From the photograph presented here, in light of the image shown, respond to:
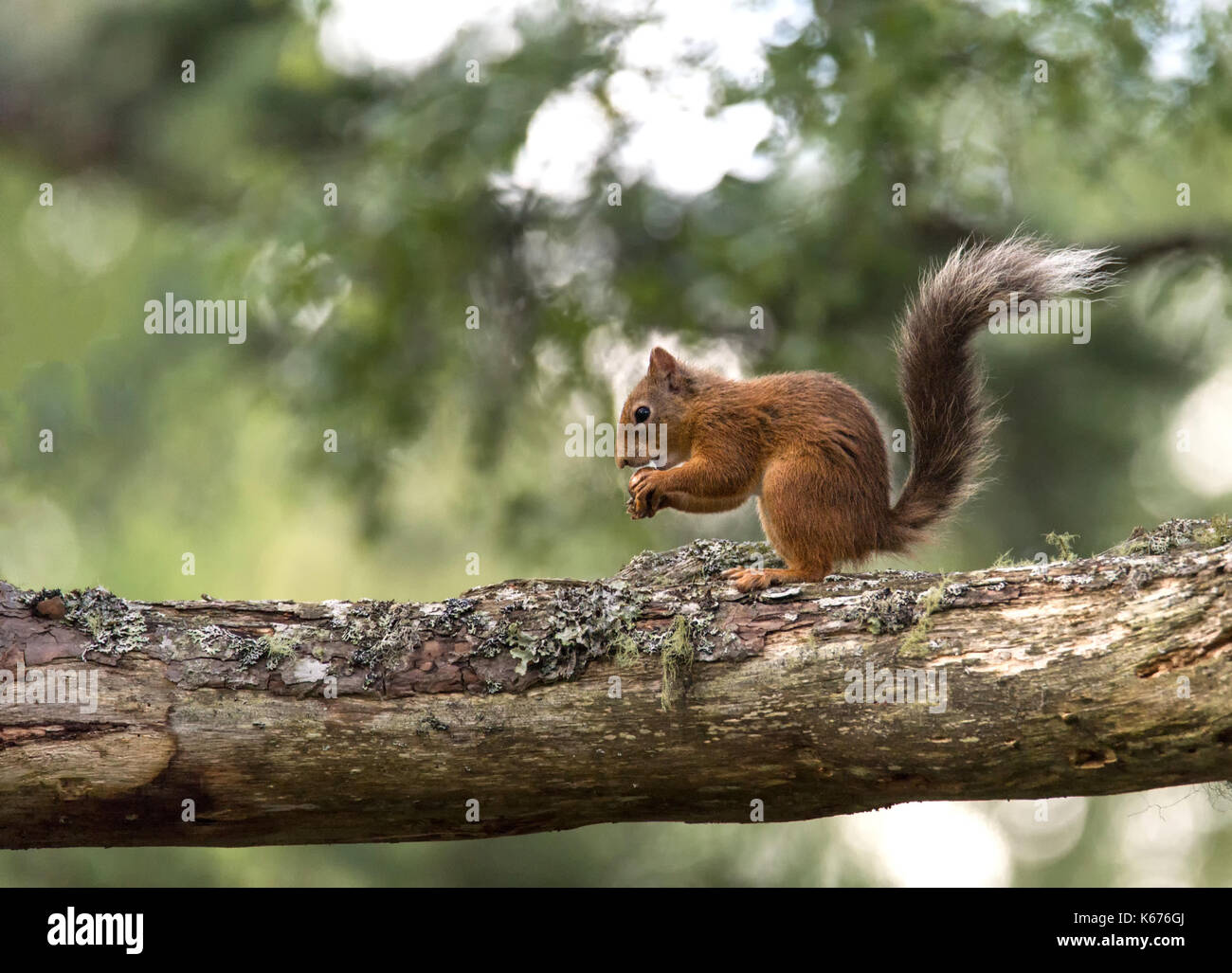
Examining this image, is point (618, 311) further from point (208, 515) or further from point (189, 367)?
point (208, 515)

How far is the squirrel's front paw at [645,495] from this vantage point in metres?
3.42

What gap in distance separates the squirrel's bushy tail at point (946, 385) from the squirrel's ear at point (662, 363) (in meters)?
0.78

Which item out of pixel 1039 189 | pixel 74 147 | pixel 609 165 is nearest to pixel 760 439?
pixel 609 165

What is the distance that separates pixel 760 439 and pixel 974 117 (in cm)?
246

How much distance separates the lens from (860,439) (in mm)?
3332

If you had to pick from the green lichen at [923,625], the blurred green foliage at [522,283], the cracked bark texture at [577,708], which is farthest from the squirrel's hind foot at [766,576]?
the blurred green foliage at [522,283]

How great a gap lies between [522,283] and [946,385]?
101 inches

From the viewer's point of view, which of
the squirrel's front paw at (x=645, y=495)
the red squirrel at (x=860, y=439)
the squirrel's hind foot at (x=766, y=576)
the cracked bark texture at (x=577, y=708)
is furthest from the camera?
the squirrel's front paw at (x=645, y=495)

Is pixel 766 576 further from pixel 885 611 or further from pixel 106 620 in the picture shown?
pixel 106 620

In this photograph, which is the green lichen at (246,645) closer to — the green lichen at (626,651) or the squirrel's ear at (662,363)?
the green lichen at (626,651)

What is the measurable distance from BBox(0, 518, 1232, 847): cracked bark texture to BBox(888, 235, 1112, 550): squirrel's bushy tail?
3.48 feet

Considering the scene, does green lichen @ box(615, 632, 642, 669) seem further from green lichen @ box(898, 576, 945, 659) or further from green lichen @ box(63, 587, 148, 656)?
green lichen @ box(63, 587, 148, 656)

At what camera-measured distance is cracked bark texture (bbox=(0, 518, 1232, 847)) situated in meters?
2.10

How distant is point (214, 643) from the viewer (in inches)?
92.7
